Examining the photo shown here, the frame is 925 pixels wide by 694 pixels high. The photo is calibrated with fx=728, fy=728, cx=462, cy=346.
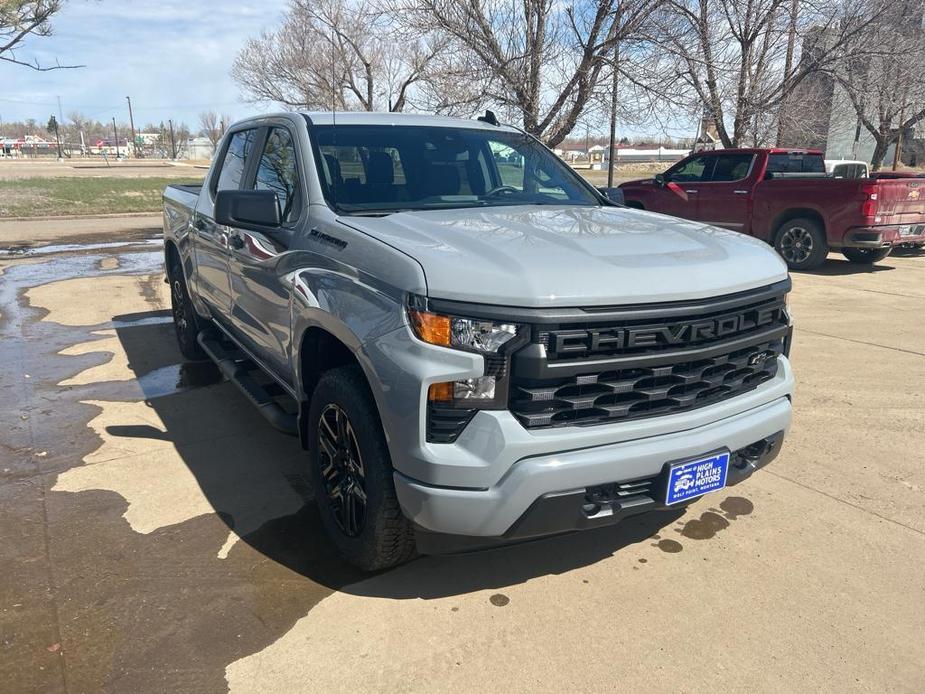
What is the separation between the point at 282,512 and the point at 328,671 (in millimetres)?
1250

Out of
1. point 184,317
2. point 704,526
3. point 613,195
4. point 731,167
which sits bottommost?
point 704,526

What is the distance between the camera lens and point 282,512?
367 cm

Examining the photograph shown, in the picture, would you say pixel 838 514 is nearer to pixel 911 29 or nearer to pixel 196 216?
pixel 196 216

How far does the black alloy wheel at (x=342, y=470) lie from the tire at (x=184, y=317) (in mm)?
3109

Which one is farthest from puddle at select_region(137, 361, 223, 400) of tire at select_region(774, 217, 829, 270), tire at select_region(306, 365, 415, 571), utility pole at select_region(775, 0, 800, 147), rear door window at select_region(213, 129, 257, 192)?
utility pole at select_region(775, 0, 800, 147)

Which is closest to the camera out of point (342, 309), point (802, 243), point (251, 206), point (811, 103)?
point (342, 309)

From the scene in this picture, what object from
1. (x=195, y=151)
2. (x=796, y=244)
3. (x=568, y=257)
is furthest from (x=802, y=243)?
(x=195, y=151)

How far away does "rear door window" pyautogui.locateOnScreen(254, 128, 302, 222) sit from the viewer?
Answer: 361cm

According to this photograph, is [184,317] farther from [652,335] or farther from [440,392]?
[652,335]

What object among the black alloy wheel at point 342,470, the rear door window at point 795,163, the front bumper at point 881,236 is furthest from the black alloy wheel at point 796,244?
the black alloy wheel at point 342,470

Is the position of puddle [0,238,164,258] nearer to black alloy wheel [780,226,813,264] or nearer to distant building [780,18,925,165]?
→ black alloy wheel [780,226,813,264]

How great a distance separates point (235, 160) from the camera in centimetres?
491

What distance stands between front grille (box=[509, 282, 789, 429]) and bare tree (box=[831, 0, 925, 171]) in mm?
13103

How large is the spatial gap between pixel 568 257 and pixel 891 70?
15.9 metres
